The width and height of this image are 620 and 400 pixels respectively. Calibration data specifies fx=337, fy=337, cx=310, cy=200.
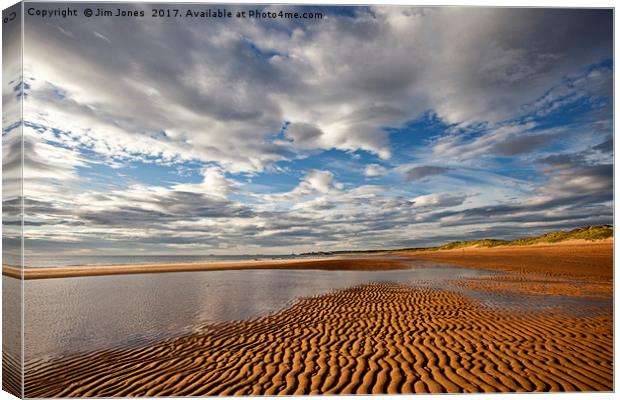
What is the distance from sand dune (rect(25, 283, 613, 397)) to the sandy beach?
0.08ft

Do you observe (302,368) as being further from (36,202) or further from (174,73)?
(174,73)

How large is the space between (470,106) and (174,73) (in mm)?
7952

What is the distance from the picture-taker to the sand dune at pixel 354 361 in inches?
257

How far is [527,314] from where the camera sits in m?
11.4

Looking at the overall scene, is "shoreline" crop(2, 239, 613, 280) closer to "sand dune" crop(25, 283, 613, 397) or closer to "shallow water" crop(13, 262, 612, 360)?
"shallow water" crop(13, 262, 612, 360)

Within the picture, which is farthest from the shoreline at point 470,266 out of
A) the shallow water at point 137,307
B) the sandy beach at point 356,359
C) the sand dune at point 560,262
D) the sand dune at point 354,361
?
the sand dune at point 354,361

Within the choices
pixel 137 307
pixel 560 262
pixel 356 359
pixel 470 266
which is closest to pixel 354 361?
pixel 356 359

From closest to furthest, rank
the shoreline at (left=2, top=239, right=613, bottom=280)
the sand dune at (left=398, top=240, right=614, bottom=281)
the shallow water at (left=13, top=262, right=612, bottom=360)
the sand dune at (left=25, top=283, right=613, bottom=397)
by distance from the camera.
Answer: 1. the sand dune at (left=25, top=283, right=613, bottom=397)
2. the shallow water at (left=13, top=262, right=612, bottom=360)
3. the sand dune at (left=398, top=240, right=614, bottom=281)
4. the shoreline at (left=2, top=239, right=613, bottom=280)

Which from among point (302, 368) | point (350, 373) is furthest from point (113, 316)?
point (350, 373)

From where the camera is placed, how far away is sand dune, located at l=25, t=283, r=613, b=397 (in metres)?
6.53

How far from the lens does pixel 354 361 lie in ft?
24.3

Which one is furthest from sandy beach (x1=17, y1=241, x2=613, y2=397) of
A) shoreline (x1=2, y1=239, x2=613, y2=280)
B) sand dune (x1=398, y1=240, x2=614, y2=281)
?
shoreline (x1=2, y1=239, x2=613, y2=280)

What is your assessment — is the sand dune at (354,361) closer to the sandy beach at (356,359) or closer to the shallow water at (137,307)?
the sandy beach at (356,359)

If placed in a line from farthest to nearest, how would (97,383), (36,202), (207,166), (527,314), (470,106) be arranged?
(527,314) < (207,166) < (470,106) < (36,202) < (97,383)
